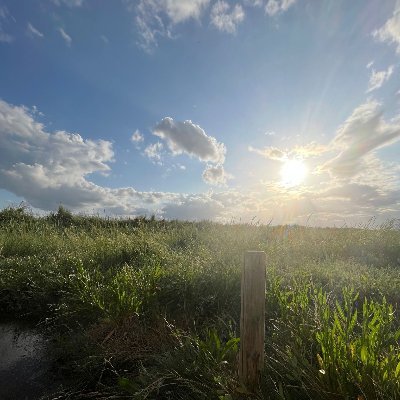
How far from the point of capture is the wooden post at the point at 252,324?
9.17 ft

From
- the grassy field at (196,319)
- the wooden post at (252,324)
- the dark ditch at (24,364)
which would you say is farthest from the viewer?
the dark ditch at (24,364)

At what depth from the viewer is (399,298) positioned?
18.4 feet

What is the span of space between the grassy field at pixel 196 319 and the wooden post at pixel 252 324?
0.13m

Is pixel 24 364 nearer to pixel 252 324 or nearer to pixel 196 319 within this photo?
pixel 196 319

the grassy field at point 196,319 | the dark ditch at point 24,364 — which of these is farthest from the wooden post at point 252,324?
the dark ditch at point 24,364

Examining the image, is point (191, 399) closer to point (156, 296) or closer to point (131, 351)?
point (131, 351)

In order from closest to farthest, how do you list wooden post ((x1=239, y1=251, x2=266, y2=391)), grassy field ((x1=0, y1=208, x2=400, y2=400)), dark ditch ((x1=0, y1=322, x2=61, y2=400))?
grassy field ((x1=0, y1=208, x2=400, y2=400)) → wooden post ((x1=239, y1=251, x2=266, y2=391)) → dark ditch ((x1=0, y1=322, x2=61, y2=400))

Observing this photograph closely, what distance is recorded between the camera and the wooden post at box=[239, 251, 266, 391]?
2.79 metres

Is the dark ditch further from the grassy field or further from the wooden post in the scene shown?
the wooden post

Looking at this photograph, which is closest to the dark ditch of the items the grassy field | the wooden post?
the grassy field

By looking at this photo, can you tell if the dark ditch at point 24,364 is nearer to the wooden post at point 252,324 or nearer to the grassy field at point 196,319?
the grassy field at point 196,319

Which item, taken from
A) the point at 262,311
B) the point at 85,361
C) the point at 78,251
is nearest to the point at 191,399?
the point at 262,311

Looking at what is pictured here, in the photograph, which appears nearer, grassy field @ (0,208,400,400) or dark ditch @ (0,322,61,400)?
grassy field @ (0,208,400,400)

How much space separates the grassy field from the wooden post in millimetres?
127
